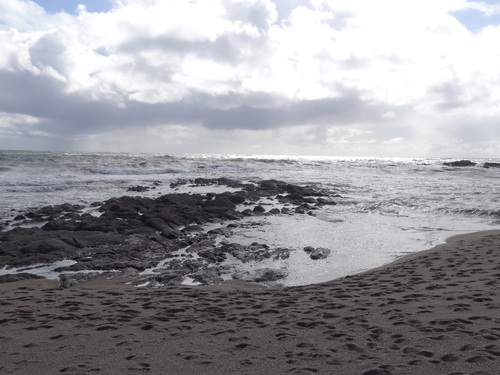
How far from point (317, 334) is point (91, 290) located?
13.6ft

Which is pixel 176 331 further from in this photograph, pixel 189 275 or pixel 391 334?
pixel 189 275

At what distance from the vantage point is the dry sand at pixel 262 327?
3.84 metres

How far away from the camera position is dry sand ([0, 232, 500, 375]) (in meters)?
3.84

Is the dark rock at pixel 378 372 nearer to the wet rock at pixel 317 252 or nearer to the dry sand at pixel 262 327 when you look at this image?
the dry sand at pixel 262 327

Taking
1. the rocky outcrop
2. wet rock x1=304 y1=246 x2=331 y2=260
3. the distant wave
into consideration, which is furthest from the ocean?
the distant wave

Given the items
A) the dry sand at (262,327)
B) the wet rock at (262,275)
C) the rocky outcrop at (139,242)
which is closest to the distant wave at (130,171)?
the rocky outcrop at (139,242)

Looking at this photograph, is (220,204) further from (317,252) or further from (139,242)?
(317,252)

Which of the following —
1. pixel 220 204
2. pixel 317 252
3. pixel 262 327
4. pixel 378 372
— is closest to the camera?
pixel 378 372

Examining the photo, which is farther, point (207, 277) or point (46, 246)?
point (46, 246)

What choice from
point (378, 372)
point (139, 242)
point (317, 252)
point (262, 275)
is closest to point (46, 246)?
point (139, 242)

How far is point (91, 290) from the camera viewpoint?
6.93 meters

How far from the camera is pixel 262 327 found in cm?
492

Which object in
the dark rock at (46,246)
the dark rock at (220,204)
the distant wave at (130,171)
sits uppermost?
the distant wave at (130,171)

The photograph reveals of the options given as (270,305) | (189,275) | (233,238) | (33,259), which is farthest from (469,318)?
(33,259)
